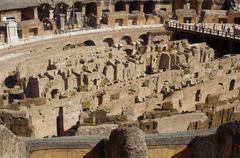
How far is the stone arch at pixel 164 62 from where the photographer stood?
103 ft

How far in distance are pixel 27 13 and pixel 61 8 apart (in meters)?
3.78

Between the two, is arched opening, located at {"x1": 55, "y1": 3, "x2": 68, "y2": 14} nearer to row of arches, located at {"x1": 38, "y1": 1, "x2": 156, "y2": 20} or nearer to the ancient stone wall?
row of arches, located at {"x1": 38, "y1": 1, "x2": 156, "y2": 20}

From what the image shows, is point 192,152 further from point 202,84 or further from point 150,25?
point 150,25

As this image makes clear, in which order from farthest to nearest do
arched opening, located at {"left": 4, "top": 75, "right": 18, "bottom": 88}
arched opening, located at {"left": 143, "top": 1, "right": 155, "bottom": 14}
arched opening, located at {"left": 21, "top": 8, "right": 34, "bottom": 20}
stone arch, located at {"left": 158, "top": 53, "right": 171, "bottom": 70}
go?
arched opening, located at {"left": 143, "top": 1, "right": 155, "bottom": 14}, arched opening, located at {"left": 21, "top": 8, "right": 34, "bottom": 20}, stone arch, located at {"left": 158, "top": 53, "right": 171, "bottom": 70}, arched opening, located at {"left": 4, "top": 75, "right": 18, "bottom": 88}

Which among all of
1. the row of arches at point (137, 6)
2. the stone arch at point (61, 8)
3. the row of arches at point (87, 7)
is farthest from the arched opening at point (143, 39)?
the stone arch at point (61, 8)

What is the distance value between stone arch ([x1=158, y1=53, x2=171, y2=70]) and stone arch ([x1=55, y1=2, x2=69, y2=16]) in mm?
13775

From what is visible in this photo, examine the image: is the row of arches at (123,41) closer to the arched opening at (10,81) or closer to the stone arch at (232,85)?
the arched opening at (10,81)

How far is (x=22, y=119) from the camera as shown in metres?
18.9

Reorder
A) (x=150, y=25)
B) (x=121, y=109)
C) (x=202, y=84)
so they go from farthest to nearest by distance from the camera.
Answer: (x=150, y=25)
(x=202, y=84)
(x=121, y=109)

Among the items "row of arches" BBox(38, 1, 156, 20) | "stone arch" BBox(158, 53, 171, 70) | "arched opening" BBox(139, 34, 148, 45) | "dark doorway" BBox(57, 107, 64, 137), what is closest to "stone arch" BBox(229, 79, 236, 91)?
"stone arch" BBox(158, 53, 171, 70)

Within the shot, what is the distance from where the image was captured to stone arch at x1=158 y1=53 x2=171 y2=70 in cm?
3142

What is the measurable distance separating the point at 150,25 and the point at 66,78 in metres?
17.5

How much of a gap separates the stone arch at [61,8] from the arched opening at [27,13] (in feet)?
9.34

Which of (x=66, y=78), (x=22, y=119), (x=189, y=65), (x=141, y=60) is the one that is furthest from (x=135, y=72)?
(x=22, y=119)
